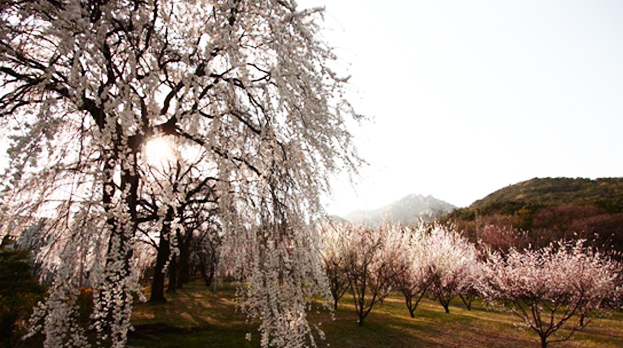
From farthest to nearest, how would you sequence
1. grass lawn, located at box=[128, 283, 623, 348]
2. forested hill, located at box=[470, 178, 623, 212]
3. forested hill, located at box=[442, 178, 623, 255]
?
forested hill, located at box=[470, 178, 623, 212] < forested hill, located at box=[442, 178, 623, 255] < grass lawn, located at box=[128, 283, 623, 348]

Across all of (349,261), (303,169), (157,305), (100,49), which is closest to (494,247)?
(349,261)

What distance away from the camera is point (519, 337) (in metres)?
10.6

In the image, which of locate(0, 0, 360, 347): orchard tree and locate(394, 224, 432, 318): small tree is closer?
locate(0, 0, 360, 347): orchard tree

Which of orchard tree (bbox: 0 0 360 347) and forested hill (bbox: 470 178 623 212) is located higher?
forested hill (bbox: 470 178 623 212)

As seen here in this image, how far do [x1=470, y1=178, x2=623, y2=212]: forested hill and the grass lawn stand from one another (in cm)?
2447

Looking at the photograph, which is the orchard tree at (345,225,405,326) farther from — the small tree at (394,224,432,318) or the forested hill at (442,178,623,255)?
the forested hill at (442,178,623,255)

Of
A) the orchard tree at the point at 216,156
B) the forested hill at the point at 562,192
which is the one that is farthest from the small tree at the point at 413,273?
the forested hill at the point at 562,192

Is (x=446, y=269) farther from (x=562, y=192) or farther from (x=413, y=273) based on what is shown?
(x=562, y=192)

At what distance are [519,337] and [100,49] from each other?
13.3 metres

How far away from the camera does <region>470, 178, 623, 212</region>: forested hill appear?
33.9 meters

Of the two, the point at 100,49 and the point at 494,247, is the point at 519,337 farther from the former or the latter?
the point at 494,247

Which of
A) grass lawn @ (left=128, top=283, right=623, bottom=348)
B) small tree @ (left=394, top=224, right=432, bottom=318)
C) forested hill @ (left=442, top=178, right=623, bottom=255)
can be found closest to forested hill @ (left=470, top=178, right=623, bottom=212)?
forested hill @ (left=442, top=178, right=623, bottom=255)

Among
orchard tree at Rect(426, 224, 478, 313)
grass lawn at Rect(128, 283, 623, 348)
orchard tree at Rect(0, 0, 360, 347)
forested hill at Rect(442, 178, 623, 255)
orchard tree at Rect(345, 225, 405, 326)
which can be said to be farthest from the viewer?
forested hill at Rect(442, 178, 623, 255)

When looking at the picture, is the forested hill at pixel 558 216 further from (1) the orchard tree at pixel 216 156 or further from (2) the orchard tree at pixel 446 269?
(1) the orchard tree at pixel 216 156
